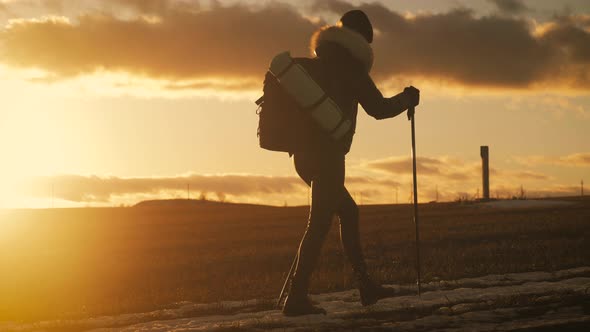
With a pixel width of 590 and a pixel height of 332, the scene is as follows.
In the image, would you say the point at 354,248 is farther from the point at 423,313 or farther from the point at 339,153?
the point at 423,313

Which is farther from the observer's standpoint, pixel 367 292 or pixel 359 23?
pixel 359 23

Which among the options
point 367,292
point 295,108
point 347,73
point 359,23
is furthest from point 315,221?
point 359,23

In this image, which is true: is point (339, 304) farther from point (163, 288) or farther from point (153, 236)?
point (153, 236)

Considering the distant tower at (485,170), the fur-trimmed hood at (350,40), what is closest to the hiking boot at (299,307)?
the fur-trimmed hood at (350,40)

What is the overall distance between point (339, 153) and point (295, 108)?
0.60m

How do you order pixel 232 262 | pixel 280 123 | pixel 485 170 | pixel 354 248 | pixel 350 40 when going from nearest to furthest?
pixel 280 123 < pixel 350 40 < pixel 354 248 < pixel 232 262 < pixel 485 170

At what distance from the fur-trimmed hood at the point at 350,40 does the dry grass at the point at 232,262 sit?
3.41 m

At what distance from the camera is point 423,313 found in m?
7.35

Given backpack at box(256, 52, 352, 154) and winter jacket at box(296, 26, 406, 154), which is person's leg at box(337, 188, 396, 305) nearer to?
winter jacket at box(296, 26, 406, 154)

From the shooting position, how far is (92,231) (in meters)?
40.7

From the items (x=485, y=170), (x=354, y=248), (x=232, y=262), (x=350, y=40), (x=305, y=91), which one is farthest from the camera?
(x=485, y=170)

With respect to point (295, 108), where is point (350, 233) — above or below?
below

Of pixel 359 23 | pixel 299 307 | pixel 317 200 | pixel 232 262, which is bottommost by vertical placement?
pixel 232 262

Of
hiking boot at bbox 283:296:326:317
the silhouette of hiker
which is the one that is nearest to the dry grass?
the silhouette of hiker
